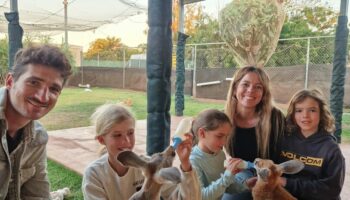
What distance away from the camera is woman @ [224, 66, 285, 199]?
6.16ft

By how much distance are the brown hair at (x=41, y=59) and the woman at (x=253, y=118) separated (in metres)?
0.99

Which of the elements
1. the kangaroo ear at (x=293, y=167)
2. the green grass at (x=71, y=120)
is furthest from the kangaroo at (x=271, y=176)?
the green grass at (x=71, y=120)

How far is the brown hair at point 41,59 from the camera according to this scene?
4.18 ft

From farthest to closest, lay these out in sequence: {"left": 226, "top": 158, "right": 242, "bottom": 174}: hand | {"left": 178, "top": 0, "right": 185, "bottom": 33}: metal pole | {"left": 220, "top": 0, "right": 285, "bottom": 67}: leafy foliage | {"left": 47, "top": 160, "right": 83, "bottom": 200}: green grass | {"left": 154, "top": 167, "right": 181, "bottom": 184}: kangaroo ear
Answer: {"left": 178, "top": 0, "right": 185, "bottom": 33}: metal pole < {"left": 220, "top": 0, "right": 285, "bottom": 67}: leafy foliage < {"left": 47, "top": 160, "right": 83, "bottom": 200}: green grass < {"left": 226, "top": 158, "right": 242, "bottom": 174}: hand < {"left": 154, "top": 167, "right": 181, "bottom": 184}: kangaroo ear

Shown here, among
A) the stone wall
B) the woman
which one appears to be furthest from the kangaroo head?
the stone wall

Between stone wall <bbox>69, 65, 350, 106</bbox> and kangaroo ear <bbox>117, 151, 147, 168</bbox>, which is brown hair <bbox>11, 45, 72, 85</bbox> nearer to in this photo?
kangaroo ear <bbox>117, 151, 147, 168</bbox>

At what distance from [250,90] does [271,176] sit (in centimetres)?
59

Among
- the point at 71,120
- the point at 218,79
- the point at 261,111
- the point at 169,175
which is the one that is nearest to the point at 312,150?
the point at 261,111

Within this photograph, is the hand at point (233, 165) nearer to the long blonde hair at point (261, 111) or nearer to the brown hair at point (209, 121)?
the brown hair at point (209, 121)

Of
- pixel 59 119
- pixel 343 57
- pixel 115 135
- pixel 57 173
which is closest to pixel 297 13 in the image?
pixel 343 57

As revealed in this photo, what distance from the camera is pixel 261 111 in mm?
1940

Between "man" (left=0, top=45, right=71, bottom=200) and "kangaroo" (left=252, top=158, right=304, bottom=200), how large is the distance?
879 mm

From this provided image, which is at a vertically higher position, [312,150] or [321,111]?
[321,111]

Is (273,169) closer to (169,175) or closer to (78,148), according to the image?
(169,175)
